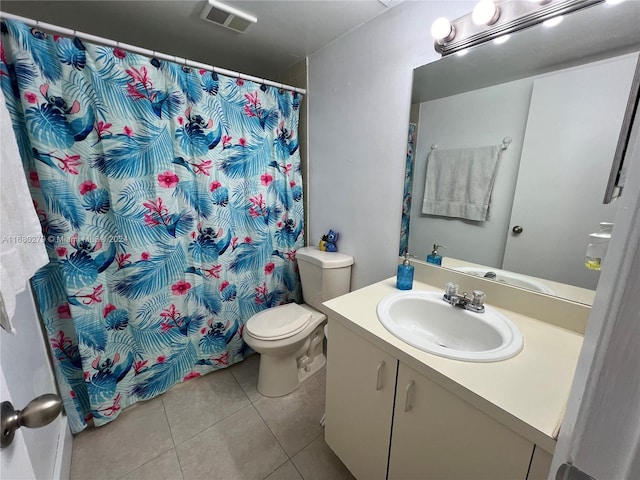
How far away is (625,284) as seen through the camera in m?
0.25

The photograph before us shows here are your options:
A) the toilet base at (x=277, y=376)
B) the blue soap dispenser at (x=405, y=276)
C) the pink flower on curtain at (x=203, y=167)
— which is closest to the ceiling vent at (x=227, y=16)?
the pink flower on curtain at (x=203, y=167)

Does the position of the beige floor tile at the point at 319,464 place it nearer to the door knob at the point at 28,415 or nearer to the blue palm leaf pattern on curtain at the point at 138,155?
the door knob at the point at 28,415

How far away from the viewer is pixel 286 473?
1209 mm

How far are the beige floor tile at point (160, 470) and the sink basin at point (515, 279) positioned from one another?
1.62m

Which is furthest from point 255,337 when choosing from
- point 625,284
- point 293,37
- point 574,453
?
point 293,37

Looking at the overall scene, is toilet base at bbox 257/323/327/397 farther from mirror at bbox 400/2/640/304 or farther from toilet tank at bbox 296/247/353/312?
mirror at bbox 400/2/640/304

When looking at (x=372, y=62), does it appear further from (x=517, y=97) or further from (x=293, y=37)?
(x=517, y=97)

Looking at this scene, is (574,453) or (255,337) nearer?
(574,453)

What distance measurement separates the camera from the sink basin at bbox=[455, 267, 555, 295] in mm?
995

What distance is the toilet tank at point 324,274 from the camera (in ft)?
5.54

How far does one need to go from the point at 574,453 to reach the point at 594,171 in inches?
37.0

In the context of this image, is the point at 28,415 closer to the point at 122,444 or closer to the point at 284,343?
the point at 284,343

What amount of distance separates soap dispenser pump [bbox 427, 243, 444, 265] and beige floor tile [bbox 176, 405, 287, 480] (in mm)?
1190

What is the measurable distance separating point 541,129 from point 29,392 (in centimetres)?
196
